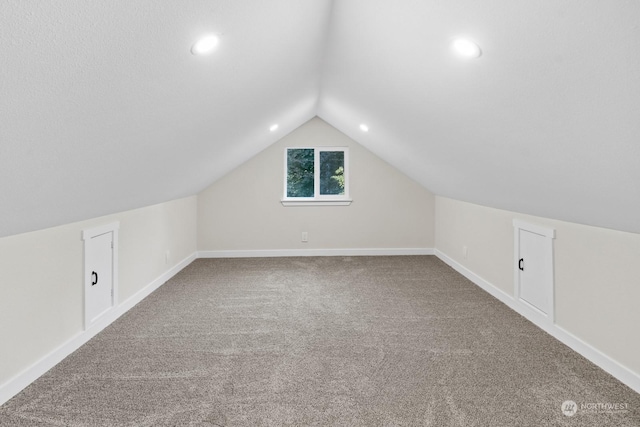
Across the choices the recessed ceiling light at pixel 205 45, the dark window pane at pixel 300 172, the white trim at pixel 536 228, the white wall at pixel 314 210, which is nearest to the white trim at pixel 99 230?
the recessed ceiling light at pixel 205 45

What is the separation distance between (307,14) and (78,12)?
1.36 meters

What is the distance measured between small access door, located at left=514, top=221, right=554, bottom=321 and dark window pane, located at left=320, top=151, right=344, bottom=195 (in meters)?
2.86

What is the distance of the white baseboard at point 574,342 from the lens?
2.10 metres

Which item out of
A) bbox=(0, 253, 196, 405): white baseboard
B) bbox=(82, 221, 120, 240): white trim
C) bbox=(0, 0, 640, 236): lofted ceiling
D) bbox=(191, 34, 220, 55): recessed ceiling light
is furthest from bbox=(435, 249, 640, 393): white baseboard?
bbox=(82, 221, 120, 240): white trim

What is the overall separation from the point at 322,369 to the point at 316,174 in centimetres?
373

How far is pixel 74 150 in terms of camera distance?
1.67 meters

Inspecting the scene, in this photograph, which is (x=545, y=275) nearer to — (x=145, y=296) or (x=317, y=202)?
(x=317, y=202)

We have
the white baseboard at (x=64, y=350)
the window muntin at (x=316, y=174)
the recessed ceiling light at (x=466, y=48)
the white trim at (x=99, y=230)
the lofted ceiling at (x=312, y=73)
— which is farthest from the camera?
the window muntin at (x=316, y=174)

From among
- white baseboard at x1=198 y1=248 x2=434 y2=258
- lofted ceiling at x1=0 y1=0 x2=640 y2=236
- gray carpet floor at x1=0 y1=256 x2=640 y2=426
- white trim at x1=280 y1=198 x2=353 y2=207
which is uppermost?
lofted ceiling at x1=0 y1=0 x2=640 y2=236

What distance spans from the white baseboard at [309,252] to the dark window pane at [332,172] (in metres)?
0.88

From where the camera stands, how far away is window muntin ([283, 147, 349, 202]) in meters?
5.69

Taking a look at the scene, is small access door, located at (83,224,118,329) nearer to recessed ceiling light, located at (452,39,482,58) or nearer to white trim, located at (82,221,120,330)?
white trim, located at (82,221,120,330)

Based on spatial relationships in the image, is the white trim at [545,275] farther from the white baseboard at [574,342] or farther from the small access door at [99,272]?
the small access door at [99,272]

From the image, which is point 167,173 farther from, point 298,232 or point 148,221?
point 298,232
